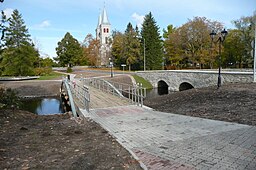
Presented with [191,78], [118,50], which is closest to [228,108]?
[191,78]

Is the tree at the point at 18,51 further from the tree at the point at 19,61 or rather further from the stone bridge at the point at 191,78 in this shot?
the stone bridge at the point at 191,78

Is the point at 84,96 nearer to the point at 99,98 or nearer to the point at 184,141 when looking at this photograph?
the point at 99,98

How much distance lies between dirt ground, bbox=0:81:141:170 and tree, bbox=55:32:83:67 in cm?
5313

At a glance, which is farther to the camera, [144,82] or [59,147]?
[144,82]

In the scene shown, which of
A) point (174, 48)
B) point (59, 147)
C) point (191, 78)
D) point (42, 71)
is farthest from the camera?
point (174, 48)

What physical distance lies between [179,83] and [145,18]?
24.3m

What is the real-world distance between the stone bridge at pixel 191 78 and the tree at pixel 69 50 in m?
28.1

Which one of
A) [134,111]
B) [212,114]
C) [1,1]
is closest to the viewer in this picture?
[1,1]

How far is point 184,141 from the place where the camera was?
533 centimetres

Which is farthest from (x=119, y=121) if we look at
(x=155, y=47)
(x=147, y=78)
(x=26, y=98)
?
(x=155, y=47)

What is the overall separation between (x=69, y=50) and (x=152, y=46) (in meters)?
25.0

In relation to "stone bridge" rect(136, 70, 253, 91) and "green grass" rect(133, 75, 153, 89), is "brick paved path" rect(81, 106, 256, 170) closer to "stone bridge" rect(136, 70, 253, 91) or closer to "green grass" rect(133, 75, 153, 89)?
"stone bridge" rect(136, 70, 253, 91)

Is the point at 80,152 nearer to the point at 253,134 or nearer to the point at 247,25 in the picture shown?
the point at 253,134

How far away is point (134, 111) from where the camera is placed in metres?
9.45
